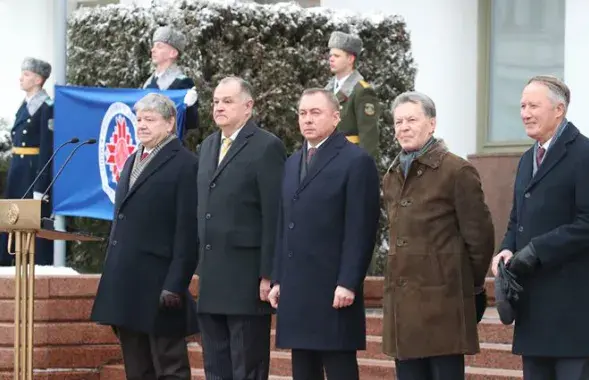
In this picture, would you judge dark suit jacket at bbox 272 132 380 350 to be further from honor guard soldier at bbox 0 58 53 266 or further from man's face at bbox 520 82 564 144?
honor guard soldier at bbox 0 58 53 266

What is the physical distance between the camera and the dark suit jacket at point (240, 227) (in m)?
8.51

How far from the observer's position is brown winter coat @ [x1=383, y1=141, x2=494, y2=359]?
766cm

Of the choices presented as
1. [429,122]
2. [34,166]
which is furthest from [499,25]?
[429,122]

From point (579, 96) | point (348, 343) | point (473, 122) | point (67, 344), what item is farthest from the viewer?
point (473, 122)

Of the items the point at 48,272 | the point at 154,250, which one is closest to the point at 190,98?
the point at 48,272

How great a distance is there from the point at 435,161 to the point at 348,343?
109 centimetres

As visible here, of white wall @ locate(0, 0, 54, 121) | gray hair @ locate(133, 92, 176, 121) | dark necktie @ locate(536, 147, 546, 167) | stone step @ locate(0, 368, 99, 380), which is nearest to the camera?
dark necktie @ locate(536, 147, 546, 167)

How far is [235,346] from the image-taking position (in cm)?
848

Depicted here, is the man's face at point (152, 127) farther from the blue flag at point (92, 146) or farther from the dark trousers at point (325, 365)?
the blue flag at point (92, 146)

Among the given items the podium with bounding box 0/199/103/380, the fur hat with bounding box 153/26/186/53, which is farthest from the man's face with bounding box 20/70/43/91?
the podium with bounding box 0/199/103/380

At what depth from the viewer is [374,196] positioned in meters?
8.13

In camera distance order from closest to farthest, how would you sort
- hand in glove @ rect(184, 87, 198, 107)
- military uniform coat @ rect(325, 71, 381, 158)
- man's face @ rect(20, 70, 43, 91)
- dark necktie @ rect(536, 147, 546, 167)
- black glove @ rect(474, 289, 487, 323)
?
1. dark necktie @ rect(536, 147, 546, 167)
2. black glove @ rect(474, 289, 487, 323)
3. military uniform coat @ rect(325, 71, 381, 158)
4. hand in glove @ rect(184, 87, 198, 107)
5. man's face @ rect(20, 70, 43, 91)

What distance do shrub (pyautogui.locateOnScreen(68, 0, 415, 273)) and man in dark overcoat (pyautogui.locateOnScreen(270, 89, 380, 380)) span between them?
4.95 metres

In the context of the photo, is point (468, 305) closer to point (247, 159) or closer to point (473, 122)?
point (247, 159)
